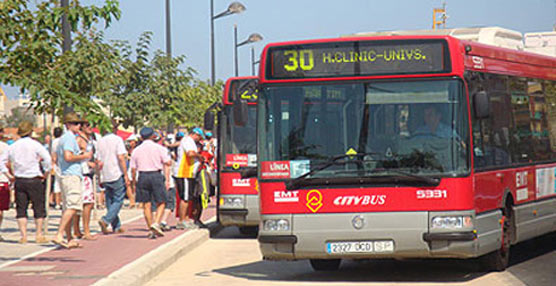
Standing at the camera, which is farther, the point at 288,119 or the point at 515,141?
the point at 515,141

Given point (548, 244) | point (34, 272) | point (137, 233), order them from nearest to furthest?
1. point (34, 272)
2. point (548, 244)
3. point (137, 233)

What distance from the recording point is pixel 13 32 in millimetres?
12469

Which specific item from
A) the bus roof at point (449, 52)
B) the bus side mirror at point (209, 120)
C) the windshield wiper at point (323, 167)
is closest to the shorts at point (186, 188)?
the bus side mirror at point (209, 120)

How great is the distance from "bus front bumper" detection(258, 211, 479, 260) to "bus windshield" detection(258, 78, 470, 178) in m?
0.47

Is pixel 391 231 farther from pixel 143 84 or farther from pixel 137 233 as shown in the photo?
pixel 143 84

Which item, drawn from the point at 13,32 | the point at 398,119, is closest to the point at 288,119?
the point at 398,119

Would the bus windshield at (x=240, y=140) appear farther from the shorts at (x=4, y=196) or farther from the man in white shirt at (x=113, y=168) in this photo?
the shorts at (x=4, y=196)

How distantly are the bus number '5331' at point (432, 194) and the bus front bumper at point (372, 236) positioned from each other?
0.18 m

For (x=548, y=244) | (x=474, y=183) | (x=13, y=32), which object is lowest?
(x=548, y=244)

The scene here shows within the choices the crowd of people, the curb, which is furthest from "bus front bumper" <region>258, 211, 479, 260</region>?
the crowd of people

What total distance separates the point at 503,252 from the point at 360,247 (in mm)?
2160

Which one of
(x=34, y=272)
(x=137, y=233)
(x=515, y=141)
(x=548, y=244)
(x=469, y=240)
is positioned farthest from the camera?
(x=137, y=233)

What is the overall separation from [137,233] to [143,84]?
1398 cm

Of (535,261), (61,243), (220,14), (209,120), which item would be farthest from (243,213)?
(220,14)
